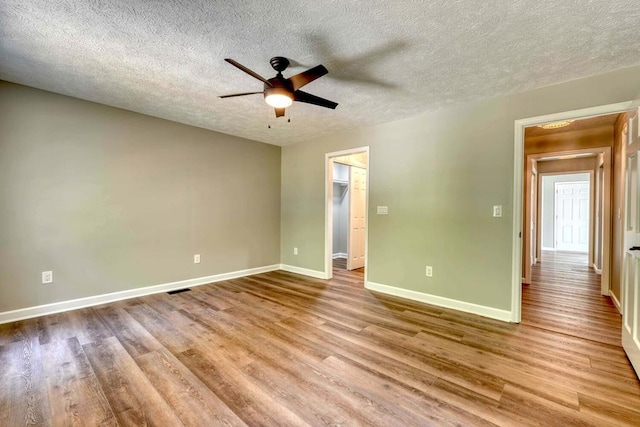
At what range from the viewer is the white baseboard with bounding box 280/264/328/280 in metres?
4.67

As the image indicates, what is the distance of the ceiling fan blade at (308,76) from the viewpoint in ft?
6.48

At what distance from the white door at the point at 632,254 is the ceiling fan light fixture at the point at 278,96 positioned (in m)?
2.57

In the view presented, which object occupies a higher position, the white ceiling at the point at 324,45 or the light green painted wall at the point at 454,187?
the white ceiling at the point at 324,45

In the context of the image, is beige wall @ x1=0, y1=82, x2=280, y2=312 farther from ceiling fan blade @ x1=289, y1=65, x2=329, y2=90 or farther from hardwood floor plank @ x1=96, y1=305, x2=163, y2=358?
ceiling fan blade @ x1=289, y1=65, x2=329, y2=90

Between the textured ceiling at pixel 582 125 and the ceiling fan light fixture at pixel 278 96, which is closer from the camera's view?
the ceiling fan light fixture at pixel 278 96

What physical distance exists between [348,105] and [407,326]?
2.51 m

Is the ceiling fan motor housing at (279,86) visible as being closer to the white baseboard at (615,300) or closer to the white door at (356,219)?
the white door at (356,219)

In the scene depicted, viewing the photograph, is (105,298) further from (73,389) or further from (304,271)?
(304,271)

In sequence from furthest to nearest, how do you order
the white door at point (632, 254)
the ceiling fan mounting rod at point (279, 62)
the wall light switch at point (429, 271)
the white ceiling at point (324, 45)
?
the wall light switch at point (429, 271)
the ceiling fan mounting rod at point (279, 62)
the white door at point (632, 254)
the white ceiling at point (324, 45)

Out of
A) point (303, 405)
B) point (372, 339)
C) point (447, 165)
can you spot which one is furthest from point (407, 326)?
point (447, 165)

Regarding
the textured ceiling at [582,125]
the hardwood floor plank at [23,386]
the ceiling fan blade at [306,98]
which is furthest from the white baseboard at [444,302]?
the hardwood floor plank at [23,386]

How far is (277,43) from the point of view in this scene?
2.05m

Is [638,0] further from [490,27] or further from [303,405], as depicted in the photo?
[303,405]

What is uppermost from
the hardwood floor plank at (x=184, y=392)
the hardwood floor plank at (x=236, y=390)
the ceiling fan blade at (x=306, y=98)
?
the ceiling fan blade at (x=306, y=98)
